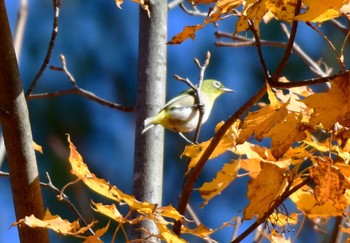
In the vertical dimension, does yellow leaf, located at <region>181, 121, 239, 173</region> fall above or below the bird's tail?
above

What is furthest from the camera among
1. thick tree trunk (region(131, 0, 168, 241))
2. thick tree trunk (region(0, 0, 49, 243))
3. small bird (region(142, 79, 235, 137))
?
small bird (region(142, 79, 235, 137))

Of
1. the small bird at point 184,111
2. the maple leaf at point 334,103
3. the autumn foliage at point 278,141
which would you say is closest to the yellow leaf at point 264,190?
the autumn foliage at point 278,141

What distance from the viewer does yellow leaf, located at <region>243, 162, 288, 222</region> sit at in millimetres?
759

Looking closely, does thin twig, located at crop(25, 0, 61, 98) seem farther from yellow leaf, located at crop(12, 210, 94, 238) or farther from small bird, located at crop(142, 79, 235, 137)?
small bird, located at crop(142, 79, 235, 137)

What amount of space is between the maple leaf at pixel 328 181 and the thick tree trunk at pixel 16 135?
0.34m

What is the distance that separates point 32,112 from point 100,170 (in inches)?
19.6

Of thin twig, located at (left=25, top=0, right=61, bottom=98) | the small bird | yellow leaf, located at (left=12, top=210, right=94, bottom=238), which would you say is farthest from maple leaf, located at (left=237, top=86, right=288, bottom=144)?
the small bird

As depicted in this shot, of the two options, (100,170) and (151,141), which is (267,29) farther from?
(151,141)

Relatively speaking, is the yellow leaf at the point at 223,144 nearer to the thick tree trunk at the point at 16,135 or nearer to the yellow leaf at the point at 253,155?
the yellow leaf at the point at 253,155

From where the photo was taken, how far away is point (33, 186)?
0.82m

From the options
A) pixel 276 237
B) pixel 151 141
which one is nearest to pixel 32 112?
pixel 151 141

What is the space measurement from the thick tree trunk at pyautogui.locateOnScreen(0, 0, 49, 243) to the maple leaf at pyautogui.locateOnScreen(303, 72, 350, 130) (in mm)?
355

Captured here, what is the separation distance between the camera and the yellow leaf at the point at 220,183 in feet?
2.84

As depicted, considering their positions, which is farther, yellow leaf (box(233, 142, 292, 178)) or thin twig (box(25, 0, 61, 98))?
thin twig (box(25, 0, 61, 98))
